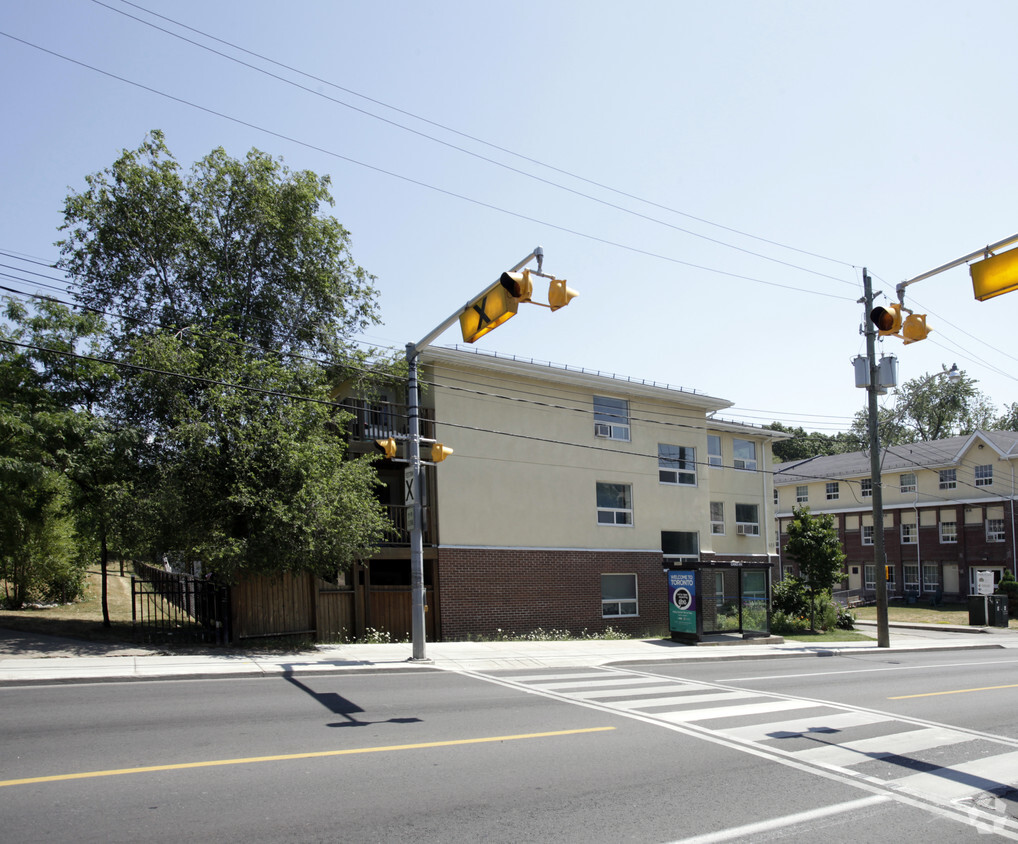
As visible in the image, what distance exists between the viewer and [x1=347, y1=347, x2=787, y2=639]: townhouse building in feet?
74.9

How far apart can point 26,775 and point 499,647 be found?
14.0m

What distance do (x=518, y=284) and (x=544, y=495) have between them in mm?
16266

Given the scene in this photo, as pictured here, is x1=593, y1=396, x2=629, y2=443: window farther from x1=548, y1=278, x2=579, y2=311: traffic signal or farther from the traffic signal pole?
x1=548, y1=278, x2=579, y2=311: traffic signal

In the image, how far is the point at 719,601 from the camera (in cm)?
2884

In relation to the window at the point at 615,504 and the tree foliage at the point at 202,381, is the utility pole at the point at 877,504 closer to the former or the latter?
the window at the point at 615,504

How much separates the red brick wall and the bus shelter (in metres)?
1.99

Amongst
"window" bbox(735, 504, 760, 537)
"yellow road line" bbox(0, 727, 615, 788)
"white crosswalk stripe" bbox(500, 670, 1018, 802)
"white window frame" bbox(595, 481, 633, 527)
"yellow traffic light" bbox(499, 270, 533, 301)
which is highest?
"yellow traffic light" bbox(499, 270, 533, 301)

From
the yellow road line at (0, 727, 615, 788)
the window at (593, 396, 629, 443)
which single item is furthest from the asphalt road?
the window at (593, 396, 629, 443)

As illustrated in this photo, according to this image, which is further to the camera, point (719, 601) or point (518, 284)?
point (719, 601)

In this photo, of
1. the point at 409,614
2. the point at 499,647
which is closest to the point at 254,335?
the point at 409,614

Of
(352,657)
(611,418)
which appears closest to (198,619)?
(352,657)

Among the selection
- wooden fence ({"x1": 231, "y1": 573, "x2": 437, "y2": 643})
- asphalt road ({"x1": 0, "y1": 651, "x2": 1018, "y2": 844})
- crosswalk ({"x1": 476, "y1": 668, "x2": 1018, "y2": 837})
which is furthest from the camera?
wooden fence ({"x1": 231, "y1": 573, "x2": 437, "y2": 643})

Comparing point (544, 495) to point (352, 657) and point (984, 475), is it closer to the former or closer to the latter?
point (352, 657)

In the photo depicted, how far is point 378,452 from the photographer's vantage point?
22.9 m
